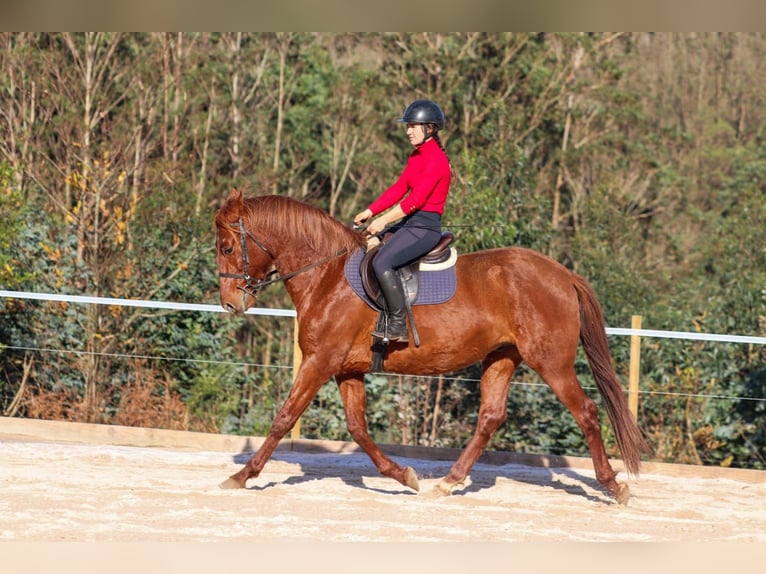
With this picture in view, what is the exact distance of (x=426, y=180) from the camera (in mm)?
7141

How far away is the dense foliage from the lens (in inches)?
465

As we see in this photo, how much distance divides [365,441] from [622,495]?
1.81 metres

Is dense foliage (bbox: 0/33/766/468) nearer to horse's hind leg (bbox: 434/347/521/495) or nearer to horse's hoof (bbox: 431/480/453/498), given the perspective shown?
horse's hind leg (bbox: 434/347/521/495)

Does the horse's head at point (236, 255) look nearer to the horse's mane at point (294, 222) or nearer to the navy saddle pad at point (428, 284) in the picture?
the horse's mane at point (294, 222)

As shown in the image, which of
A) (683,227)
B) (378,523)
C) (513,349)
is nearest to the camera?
(378,523)

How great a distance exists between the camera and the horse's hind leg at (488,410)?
7.49m

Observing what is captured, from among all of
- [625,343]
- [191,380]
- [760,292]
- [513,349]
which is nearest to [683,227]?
[760,292]

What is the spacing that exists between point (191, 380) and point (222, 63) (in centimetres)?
999

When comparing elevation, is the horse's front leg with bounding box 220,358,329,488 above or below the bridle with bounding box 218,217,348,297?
below

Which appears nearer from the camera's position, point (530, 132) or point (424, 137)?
point (424, 137)

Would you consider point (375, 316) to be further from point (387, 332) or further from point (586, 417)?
point (586, 417)

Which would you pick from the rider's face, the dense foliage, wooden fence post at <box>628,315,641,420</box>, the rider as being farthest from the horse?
the dense foliage

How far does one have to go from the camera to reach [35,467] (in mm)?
7930

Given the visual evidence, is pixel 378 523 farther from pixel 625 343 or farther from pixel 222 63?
pixel 222 63
